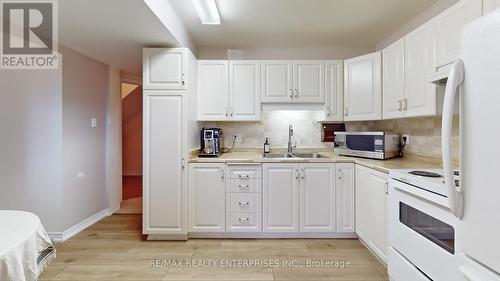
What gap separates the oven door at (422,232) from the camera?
124cm

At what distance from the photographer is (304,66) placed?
3176 millimetres

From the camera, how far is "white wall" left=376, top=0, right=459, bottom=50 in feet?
7.66

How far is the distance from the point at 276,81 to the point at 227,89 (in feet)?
2.04

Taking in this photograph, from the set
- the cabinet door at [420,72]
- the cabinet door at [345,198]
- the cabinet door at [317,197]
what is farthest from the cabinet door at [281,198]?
the cabinet door at [420,72]

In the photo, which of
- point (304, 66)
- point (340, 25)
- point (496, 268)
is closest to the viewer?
point (496, 268)

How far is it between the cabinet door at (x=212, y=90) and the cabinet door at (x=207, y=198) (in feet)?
2.41

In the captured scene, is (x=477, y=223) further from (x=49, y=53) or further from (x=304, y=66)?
(x=49, y=53)

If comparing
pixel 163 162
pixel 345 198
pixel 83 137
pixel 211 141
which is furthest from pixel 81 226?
pixel 345 198

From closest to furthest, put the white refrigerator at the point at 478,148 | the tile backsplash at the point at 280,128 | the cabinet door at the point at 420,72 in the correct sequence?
the white refrigerator at the point at 478,148 < the cabinet door at the point at 420,72 < the tile backsplash at the point at 280,128

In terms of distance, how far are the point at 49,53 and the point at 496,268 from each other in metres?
3.65

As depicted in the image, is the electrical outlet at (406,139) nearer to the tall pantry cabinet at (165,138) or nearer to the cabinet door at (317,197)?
the cabinet door at (317,197)

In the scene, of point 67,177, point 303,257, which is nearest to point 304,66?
point 303,257

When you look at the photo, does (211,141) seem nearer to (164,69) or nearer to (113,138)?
(164,69)

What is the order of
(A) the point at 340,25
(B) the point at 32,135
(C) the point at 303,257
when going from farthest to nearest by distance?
(A) the point at 340,25
(B) the point at 32,135
(C) the point at 303,257
